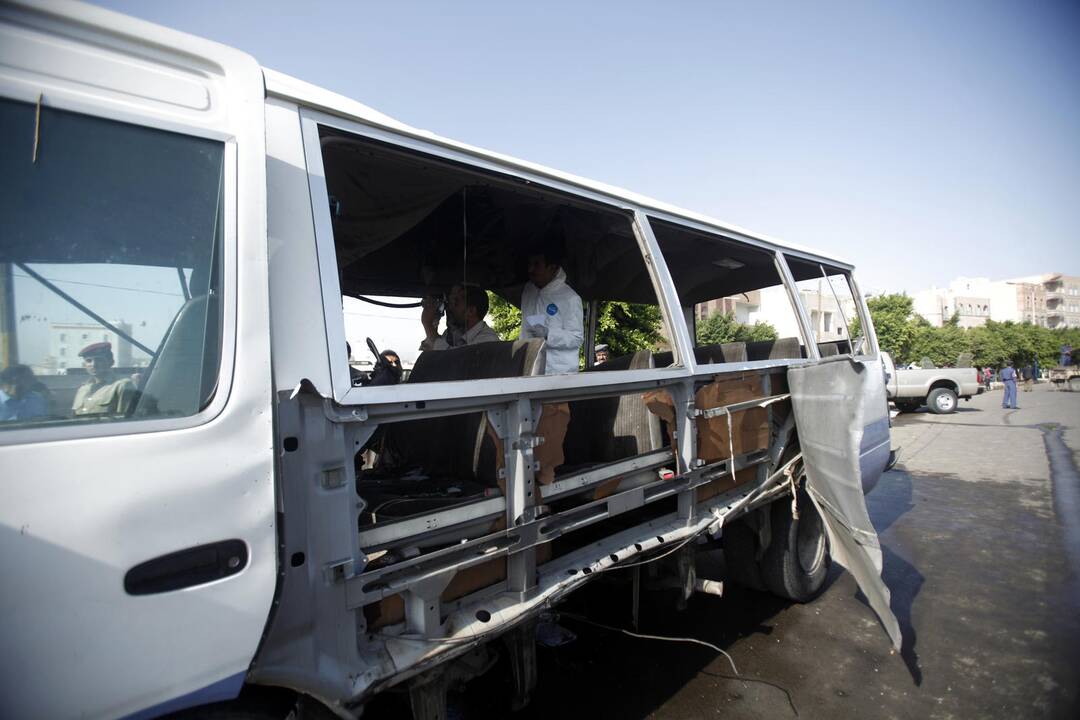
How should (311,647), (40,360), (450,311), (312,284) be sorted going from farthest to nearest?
1. (450,311)
2. (312,284)
3. (311,647)
4. (40,360)

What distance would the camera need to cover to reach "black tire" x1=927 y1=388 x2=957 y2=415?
55.0 feet

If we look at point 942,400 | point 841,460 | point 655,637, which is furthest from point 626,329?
point 942,400

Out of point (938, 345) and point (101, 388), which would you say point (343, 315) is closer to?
point (101, 388)

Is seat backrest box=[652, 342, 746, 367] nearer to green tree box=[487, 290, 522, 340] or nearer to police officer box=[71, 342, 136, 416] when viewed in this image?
police officer box=[71, 342, 136, 416]

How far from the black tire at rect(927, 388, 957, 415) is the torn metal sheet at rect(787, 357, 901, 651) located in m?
17.0

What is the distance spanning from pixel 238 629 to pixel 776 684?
2.94 m

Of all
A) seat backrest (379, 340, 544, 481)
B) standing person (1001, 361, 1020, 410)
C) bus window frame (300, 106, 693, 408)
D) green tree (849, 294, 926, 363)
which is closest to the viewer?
bus window frame (300, 106, 693, 408)

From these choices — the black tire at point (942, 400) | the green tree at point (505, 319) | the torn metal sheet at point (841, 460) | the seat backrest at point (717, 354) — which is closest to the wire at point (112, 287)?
the torn metal sheet at point (841, 460)

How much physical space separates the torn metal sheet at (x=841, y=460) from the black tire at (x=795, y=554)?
1.33 ft

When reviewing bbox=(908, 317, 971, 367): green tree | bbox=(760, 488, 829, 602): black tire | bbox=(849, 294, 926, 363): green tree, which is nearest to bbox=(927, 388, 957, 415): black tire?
bbox=(849, 294, 926, 363): green tree

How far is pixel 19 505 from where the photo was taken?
106 cm

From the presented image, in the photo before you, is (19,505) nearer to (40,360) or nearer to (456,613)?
(40,360)

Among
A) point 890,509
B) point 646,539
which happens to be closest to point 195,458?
point 646,539

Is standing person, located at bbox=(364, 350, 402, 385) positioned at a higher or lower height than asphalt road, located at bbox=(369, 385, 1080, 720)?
higher
